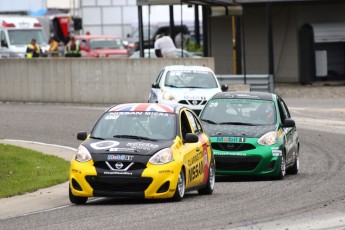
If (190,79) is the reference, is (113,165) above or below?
below

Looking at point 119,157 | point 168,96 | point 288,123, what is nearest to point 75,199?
point 119,157

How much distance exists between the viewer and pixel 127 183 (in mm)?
14695

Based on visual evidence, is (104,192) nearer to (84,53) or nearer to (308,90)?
(308,90)

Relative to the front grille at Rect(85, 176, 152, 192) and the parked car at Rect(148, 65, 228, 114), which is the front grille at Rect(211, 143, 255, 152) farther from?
the parked car at Rect(148, 65, 228, 114)

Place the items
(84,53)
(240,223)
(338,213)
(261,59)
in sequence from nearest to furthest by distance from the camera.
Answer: (240,223) → (338,213) → (261,59) → (84,53)

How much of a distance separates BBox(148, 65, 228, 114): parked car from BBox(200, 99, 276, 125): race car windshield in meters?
8.96

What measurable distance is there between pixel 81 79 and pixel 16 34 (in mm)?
14960

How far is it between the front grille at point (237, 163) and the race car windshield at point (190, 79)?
37.7 ft

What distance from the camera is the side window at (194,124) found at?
16.5 m

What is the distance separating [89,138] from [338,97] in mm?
25014

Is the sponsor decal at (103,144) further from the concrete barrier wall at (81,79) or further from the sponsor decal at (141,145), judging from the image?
the concrete barrier wall at (81,79)

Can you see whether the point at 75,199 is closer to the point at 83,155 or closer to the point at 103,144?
the point at 83,155

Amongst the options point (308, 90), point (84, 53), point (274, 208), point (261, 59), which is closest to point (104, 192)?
point (274, 208)

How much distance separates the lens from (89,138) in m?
15.6
